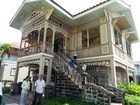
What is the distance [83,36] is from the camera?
14.0 metres

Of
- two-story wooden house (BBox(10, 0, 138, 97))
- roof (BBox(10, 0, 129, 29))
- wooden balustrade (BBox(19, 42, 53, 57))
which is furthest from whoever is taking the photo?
wooden balustrade (BBox(19, 42, 53, 57))

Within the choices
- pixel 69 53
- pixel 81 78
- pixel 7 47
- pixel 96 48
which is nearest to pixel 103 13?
pixel 96 48

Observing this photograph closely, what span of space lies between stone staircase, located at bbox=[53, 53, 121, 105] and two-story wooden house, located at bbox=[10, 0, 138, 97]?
356 mm

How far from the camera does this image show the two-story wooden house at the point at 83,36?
Result: 11297mm

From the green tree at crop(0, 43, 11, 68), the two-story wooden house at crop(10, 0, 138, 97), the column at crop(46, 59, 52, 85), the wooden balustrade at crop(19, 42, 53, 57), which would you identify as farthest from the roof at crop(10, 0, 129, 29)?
the green tree at crop(0, 43, 11, 68)

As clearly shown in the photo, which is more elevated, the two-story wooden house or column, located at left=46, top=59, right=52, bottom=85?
the two-story wooden house

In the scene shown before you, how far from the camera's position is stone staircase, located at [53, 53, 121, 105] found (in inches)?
320

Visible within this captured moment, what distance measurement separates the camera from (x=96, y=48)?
1195cm

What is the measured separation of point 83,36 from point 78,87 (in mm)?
5720

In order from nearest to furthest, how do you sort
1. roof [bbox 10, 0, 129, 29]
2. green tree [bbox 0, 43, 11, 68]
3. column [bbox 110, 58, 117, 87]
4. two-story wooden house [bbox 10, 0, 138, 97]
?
1. column [bbox 110, 58, 117, 87]
2. two-story wooden house [bbox 10, 0, 138, 97]
3. roof [bbox 10, 0, 129, 29]
4. green tree [bbox 0, 43, 11, 68]

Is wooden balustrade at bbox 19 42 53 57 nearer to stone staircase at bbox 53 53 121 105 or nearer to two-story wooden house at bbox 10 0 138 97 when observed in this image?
two-story wooden house at bbox 10 0 138 97

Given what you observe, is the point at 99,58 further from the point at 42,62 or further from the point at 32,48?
the point at 32,48

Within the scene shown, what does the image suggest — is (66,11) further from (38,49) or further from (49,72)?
(49,72)

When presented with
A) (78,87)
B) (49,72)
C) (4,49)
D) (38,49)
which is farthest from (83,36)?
(4,49)
